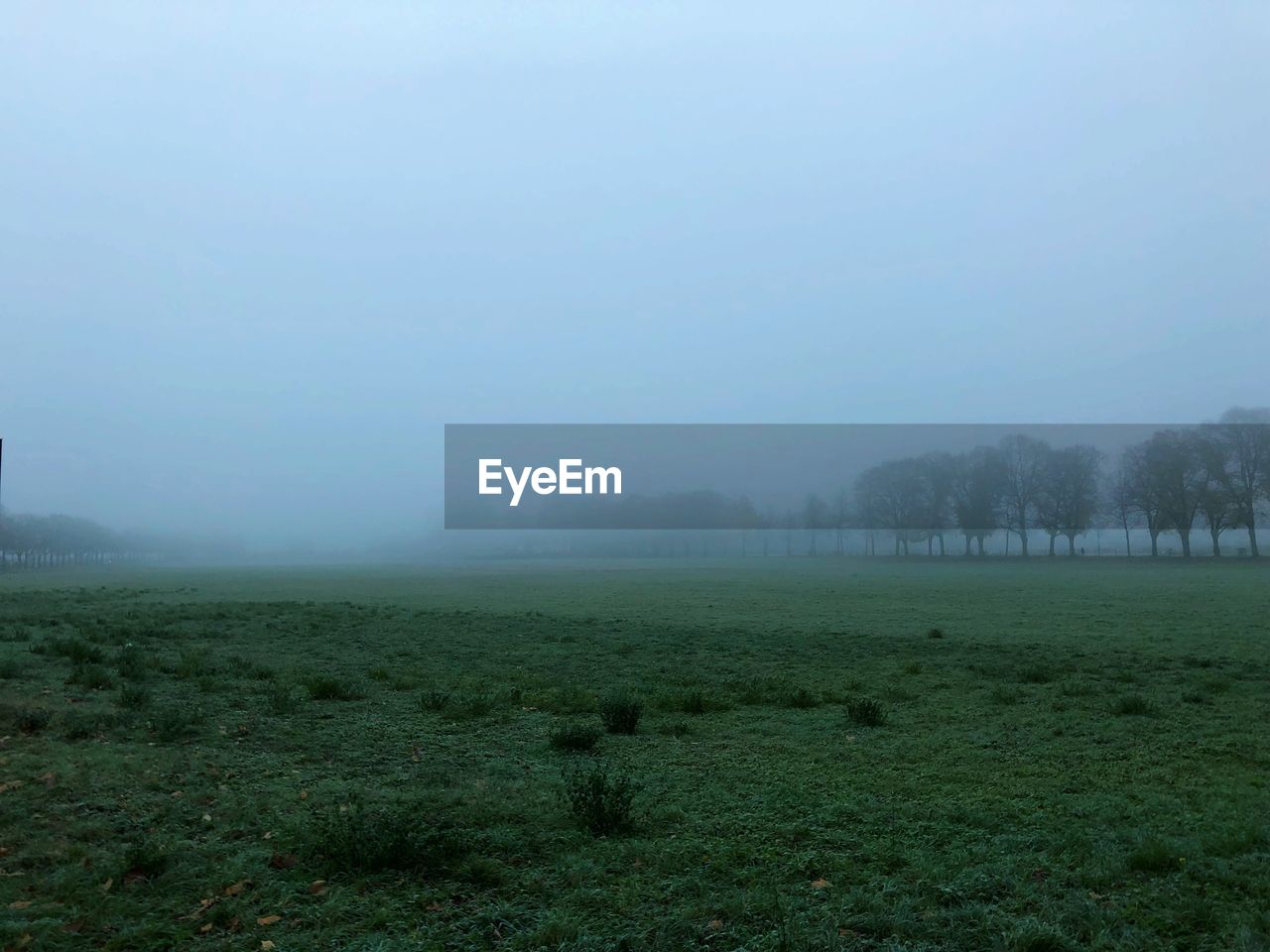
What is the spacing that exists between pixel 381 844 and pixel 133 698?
9.51 metres

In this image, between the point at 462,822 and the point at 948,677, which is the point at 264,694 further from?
the point at 948,677

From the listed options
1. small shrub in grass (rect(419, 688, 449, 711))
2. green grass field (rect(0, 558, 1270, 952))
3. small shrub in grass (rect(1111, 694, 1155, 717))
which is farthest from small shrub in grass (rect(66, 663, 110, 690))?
small shrub in grass (rect(1111, 694, 1155, 717))

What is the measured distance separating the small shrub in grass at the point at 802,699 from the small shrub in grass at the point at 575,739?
4891mm

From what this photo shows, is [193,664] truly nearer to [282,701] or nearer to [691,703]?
[282,701]

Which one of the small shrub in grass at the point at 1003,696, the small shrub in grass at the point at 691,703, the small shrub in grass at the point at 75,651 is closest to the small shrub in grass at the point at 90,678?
the small shrub in grass at the point at 75,651

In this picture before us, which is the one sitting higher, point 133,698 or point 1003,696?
point 133,698

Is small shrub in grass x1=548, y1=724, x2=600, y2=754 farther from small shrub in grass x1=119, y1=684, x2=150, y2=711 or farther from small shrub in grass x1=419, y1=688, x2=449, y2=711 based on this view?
small shrub in grass x1=119, y1=684, x2=150, y2=711

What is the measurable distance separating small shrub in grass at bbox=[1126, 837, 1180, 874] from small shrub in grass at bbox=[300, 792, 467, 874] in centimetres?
602

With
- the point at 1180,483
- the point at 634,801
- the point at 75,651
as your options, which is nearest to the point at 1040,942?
the point at 634,801

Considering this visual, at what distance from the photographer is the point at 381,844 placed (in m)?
7.37

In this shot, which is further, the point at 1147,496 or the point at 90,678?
the point at 1147,496

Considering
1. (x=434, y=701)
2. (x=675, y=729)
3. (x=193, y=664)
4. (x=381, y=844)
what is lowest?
(x=675, y=729)

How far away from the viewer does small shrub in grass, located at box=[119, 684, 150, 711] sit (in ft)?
46.4

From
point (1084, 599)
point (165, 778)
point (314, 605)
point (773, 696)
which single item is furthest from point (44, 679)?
point (1084, 599)
